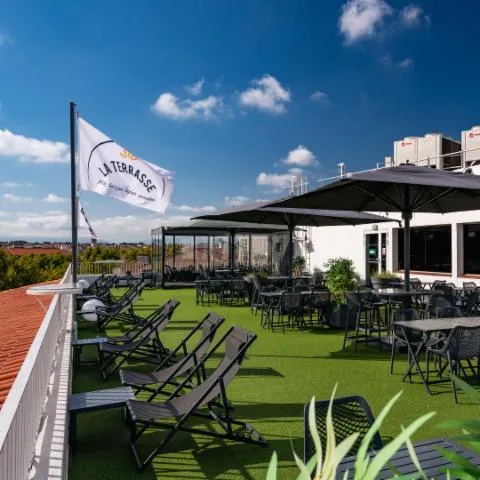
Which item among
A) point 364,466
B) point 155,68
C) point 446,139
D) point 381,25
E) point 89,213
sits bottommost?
point 364,466

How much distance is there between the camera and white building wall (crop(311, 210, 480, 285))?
44.5 ft

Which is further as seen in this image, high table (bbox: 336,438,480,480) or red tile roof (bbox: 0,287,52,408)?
red tile roof (bbox: 0,287,52,408)

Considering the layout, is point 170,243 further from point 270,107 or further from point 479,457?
point 479,457

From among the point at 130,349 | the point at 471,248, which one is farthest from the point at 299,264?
the point at 130,349

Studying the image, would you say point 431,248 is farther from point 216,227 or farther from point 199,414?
point 199,414

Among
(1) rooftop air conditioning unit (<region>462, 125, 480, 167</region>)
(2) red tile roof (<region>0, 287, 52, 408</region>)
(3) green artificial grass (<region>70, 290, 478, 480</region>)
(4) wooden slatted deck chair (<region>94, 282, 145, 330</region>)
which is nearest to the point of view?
(3) green artificial grass (<region>70, 290, 478, 480</region>)

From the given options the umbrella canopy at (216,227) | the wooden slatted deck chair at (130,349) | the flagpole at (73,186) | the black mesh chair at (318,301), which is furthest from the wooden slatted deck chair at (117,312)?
the umbrella canopy at (216,227)

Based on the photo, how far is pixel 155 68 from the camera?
20.1 metres

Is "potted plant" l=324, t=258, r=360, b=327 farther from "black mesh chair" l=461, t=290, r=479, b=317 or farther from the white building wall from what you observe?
the white building wall

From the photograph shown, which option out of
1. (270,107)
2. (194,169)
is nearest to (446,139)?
(270,107)

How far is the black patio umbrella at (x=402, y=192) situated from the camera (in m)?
6.06

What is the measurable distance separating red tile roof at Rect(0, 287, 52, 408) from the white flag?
2.67 meters

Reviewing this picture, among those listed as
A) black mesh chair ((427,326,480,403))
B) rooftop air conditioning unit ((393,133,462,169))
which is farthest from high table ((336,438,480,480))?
rooftop air conditioning unit ((393,133,462,169))

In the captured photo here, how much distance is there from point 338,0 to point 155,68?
977cm
